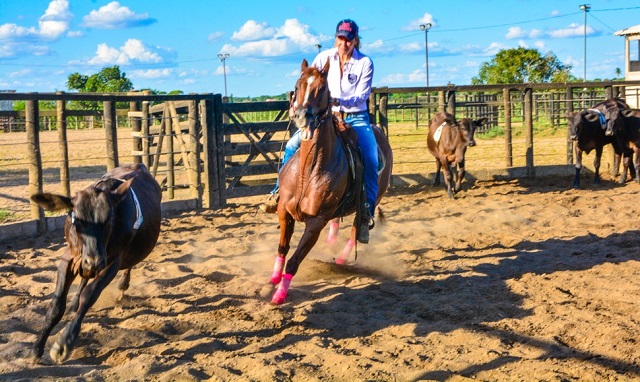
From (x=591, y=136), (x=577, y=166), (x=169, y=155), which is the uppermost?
(x=591, y=136)

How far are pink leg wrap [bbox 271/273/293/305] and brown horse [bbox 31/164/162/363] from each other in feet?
4.23

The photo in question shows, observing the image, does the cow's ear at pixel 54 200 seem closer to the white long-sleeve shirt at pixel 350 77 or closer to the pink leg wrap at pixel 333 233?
the white long-sleeve shirt at pixel 350 77

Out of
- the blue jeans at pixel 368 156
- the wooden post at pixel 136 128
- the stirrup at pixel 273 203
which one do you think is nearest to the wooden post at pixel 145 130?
the wooden post at pixel 136 128

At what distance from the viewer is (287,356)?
17.8 ft

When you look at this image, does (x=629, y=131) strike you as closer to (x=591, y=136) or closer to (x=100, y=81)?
(x=591, y=136)

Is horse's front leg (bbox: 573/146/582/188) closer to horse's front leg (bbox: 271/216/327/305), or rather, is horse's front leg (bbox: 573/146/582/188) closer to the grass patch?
horse's front leg (bbox: 271/216/327/305)

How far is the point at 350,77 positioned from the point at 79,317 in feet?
12.6

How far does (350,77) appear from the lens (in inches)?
314

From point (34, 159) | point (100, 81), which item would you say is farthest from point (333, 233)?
point (100, 81)

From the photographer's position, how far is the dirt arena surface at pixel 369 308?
5.22 m

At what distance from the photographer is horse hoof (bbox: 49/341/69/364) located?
5.38 metres

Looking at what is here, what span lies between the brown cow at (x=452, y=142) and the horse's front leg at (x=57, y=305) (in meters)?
9.38

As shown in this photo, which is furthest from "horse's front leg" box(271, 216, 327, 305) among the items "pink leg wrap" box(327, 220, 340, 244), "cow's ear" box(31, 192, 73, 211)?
"cow's ear" box(31, 192, 73, 211)

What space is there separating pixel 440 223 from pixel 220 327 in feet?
19.1
